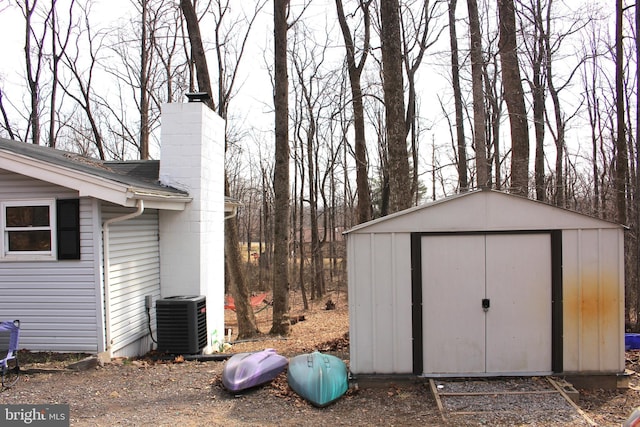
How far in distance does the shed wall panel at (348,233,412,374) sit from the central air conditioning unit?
3.12 meters

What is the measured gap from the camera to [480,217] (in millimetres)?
5789

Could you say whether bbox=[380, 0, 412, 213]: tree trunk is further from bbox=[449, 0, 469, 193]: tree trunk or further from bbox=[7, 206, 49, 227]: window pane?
bbox=[449, 0, 469, 193]: tree trunk

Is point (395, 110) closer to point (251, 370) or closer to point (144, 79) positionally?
point (251, 370)

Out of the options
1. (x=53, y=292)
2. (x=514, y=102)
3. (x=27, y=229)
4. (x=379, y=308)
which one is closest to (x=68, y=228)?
(x=27, y=229)

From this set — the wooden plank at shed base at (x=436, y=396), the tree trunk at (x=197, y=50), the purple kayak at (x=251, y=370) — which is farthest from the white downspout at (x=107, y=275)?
the tree trunk at (x=197, y=50)

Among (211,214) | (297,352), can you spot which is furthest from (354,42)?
(297,352)

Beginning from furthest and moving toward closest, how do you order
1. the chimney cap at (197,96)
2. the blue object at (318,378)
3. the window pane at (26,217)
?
the chimney cap at (197,96) → the window pane at (26,217) → the blue object at (318,378)

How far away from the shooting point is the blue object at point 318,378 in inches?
211

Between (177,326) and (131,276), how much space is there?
42.6 inches

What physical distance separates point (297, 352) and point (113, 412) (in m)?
3.68

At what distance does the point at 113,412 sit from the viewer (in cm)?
516

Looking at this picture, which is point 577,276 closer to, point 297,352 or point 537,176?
point 297,352

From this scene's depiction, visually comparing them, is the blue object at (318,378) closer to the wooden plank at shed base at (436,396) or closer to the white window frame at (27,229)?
the wooden plank at shed base at (436,396)

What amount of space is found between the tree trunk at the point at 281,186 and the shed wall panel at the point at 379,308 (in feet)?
20.1
